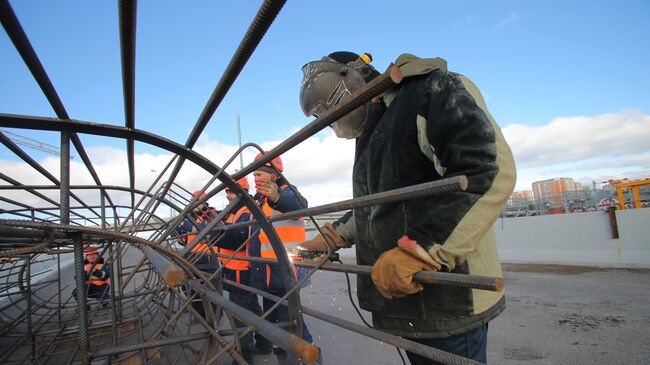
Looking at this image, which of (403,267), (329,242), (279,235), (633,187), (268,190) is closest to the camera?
(403,267)

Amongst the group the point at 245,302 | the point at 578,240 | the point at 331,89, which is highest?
the point at 331,89

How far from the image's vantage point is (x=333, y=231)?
182 centimetres

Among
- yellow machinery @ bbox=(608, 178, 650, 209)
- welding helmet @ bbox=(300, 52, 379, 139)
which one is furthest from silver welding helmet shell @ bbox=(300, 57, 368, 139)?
yellow machinery @ bbox=(608, 178, 650, 209)

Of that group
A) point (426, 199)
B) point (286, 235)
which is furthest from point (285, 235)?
point (426, 199)

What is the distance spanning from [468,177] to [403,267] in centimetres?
35

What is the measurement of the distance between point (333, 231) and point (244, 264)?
8.90 ft

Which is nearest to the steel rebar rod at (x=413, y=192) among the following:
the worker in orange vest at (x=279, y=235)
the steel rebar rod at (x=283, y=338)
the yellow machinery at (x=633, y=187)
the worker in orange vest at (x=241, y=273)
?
the steel rebar rod at (x=283, y=338)

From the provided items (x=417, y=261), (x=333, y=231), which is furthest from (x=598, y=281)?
(x=417, y=261)

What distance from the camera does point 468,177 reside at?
103cm

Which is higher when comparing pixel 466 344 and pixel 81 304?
pixel 81 304

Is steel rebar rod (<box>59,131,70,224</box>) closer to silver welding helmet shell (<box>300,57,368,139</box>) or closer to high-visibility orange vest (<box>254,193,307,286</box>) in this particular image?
silver welding helmet shell (<box>300,57,368,139</box>)

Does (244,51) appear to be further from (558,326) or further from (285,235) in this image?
(558,326)

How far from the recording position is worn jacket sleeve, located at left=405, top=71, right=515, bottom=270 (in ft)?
3.32

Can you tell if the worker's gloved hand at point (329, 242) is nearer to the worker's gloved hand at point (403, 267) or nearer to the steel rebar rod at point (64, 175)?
the worker's gloved hand at point (403, 267)
